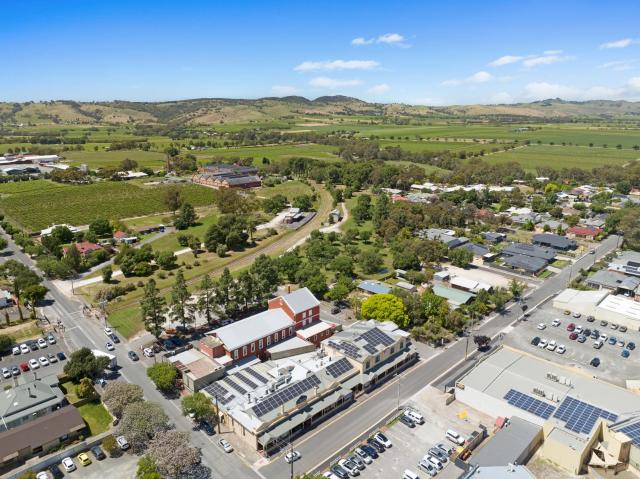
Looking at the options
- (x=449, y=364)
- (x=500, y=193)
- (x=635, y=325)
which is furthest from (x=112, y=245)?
(x=500, y=193)

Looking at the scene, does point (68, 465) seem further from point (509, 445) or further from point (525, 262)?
point (525, 262)

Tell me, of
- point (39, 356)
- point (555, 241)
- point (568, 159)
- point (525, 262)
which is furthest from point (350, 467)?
point (568, 159)

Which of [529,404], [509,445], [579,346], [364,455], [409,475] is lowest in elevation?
[579,346]

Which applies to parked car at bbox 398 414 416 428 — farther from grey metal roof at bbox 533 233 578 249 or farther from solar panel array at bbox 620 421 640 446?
grey metal roof at bbox 533 233 578 249

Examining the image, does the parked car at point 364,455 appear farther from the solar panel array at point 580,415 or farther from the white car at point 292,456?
the solar panel array at point 580,415

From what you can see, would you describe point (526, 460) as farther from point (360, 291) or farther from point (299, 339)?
point (360, 291)

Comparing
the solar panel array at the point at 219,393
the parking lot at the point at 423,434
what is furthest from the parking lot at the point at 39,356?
the parking lot at the point at 423,434

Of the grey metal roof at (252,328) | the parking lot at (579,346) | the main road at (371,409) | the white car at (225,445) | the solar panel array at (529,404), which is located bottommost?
the parking lot at (579,346)
